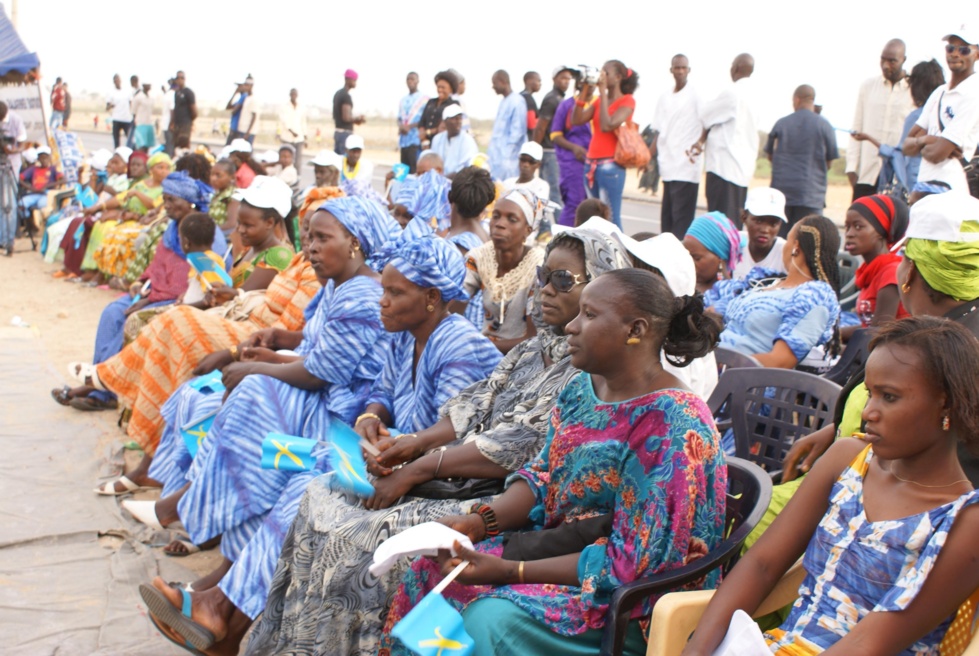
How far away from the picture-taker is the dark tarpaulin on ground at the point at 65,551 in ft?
12.5

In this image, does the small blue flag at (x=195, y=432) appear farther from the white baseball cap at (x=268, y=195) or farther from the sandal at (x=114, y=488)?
the white baseball cap at (x=268, y=195)

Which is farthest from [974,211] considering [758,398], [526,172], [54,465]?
[526,172]

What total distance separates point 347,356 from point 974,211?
2504mm

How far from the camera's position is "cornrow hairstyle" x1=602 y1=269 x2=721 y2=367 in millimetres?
2699

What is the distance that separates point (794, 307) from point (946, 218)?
4.97ft

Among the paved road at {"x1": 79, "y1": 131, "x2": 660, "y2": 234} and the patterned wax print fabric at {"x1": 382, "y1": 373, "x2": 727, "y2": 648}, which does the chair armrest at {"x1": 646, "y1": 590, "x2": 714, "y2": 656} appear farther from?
the paved road at {"x1": 79, "y1": 131, "x2": 660, "y2": 234}

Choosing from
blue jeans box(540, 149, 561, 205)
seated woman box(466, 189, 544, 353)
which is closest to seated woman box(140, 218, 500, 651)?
seated woman box(466, 189, 544, 353)

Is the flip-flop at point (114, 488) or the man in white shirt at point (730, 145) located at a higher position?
the man in white shirt at point (730, 145)

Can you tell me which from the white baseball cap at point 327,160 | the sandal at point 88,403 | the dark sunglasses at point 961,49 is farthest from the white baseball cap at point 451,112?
the dark sunglasses at point 961,49

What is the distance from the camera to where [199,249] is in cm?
656

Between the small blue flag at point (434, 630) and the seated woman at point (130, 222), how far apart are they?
29.4 ft

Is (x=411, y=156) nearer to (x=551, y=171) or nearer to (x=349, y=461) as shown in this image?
(x=551, y=171)

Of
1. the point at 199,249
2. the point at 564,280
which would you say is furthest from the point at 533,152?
the point at 564,280

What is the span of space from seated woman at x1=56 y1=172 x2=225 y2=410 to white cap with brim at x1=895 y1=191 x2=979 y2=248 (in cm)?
519
